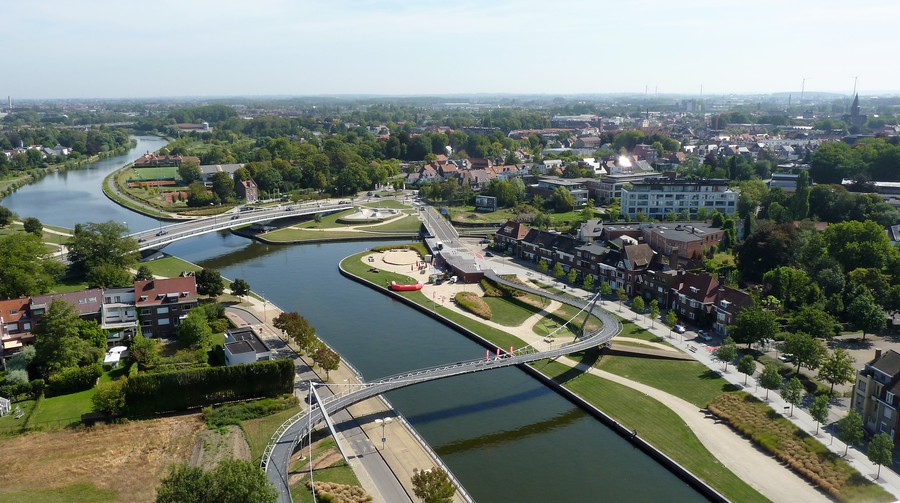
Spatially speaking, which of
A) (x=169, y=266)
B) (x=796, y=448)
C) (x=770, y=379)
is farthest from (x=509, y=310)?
(x=169, y=266)

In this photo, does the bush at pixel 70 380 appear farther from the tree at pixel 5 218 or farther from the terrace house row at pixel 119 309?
the tree at pixel 5 218

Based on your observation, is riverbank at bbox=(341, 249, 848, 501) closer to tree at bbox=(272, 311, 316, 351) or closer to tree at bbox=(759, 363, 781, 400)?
tree at bbox=(759, 363, 781, 400)

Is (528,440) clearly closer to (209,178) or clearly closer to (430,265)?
(430,265)

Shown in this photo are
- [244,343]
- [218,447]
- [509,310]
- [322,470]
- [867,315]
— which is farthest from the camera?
[509,310]

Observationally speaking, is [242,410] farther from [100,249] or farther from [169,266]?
[169,266]

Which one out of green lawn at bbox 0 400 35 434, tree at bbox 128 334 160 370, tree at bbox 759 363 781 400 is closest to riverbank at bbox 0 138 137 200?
tree at bbox 128 334 160 370

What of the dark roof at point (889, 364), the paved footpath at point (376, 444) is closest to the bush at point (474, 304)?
the paved footpath at point (376, 444)
